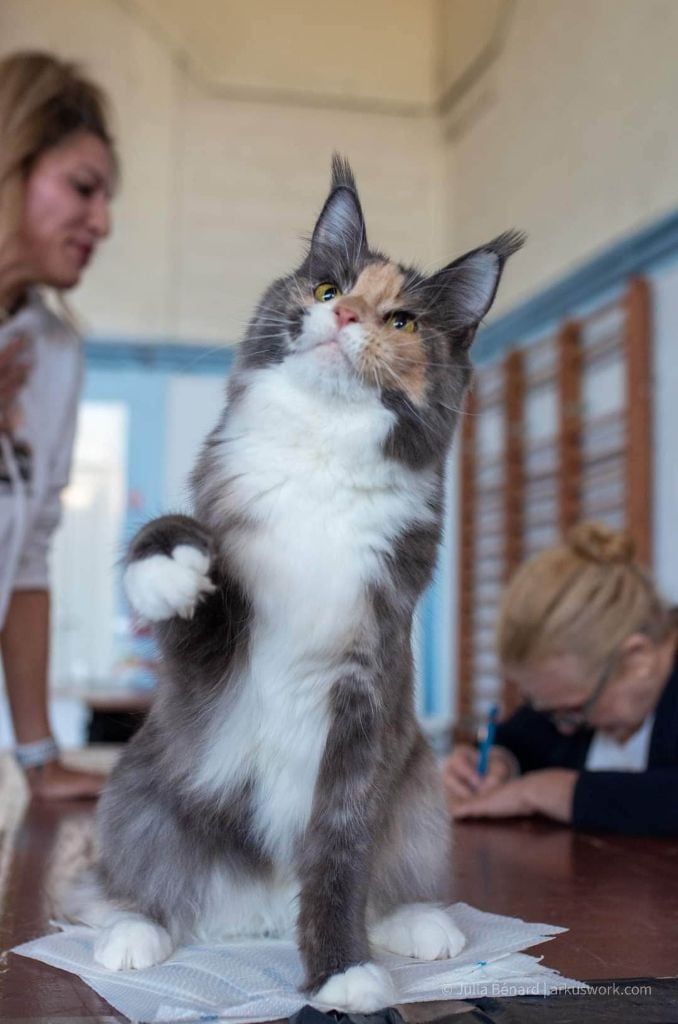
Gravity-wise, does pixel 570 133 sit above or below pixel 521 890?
above

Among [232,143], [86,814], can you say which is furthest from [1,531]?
[232,143]

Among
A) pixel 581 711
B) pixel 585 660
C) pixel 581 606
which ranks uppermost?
pixel 581 606

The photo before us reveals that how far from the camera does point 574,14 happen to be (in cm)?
438

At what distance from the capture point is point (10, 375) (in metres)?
→ 1.93

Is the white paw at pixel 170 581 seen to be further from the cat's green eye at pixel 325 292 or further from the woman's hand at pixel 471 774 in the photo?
the woman's hand at pixel 471 774

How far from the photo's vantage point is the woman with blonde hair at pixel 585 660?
1993mm

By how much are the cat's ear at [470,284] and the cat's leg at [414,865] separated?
47 cm

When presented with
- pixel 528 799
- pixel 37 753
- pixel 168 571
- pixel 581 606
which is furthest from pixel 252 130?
pixel 168 571

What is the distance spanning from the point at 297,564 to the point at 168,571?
5.4 inches

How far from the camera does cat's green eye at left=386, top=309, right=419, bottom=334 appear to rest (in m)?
1.04

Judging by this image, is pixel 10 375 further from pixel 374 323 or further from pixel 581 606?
pixel 581 606

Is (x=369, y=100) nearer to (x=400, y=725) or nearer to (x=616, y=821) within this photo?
(x=616, y=821)

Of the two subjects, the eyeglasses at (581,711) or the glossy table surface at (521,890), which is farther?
the eyeglasses at (581,711)

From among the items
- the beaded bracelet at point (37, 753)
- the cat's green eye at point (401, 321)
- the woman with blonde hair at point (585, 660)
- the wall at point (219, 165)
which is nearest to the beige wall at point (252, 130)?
the wall at point (219, 165)
